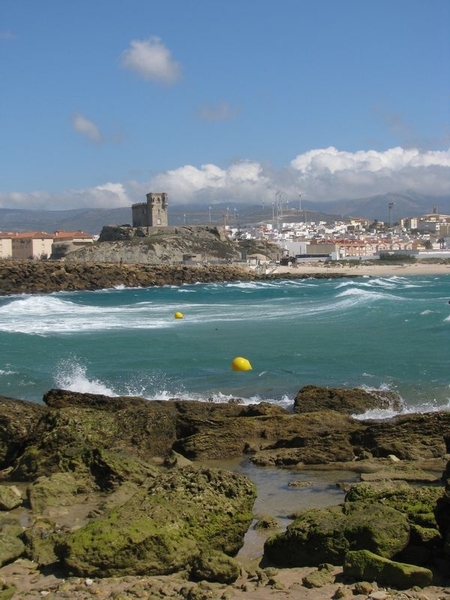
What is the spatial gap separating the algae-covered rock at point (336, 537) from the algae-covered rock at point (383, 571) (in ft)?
0.66

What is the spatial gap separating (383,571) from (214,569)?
139 centimetres

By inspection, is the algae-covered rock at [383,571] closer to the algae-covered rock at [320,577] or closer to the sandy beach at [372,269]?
the algae-covered rock at [320,577]

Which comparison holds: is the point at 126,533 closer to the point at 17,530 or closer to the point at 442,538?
the point at 17,530

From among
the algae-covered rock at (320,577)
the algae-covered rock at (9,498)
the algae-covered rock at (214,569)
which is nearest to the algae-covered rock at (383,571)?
the algae-covered rock at (320,577)

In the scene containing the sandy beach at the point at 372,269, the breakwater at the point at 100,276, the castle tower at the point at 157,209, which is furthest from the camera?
the castle tower at the point at 157,209

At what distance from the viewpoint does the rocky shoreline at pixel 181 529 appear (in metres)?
6.59

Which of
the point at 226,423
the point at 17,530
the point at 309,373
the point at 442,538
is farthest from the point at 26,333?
the point at 442,538

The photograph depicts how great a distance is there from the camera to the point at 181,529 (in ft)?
23.4

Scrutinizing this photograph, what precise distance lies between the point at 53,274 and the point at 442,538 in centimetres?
6465

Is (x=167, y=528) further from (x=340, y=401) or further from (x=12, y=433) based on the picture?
(x=340, y=401)

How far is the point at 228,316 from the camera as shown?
3775 cm

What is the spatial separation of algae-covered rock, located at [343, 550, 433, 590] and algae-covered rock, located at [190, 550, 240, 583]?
0.94m

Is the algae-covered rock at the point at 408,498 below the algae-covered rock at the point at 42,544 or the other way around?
the other way around

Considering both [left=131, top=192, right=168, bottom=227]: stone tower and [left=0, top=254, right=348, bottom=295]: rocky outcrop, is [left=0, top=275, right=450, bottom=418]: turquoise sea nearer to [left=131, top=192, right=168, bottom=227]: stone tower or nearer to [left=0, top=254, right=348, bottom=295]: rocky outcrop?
[left=0, top=254, right=348, bottom=295]: rocky outcrop
